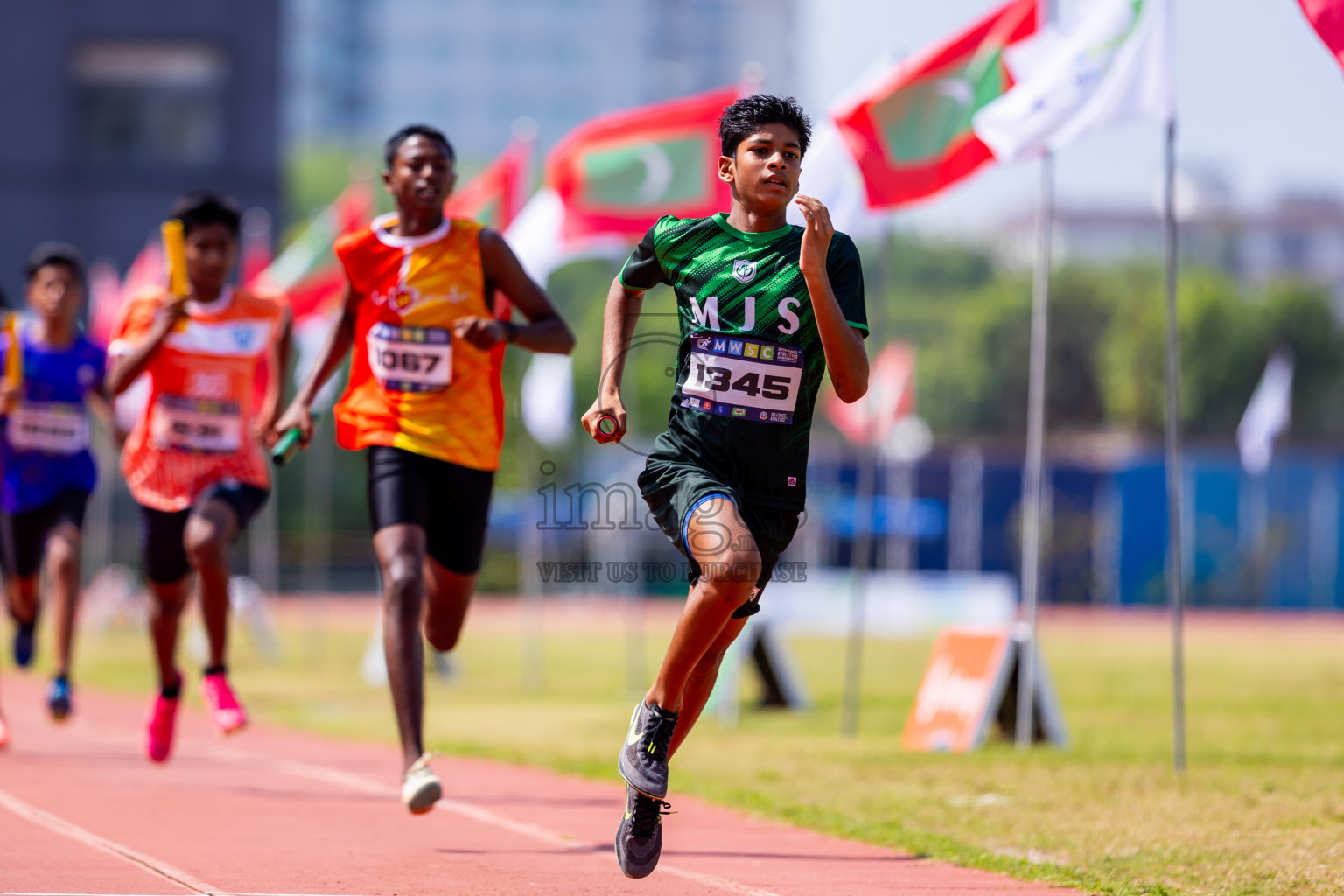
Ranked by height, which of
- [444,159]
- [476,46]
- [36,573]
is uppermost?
[476,46]

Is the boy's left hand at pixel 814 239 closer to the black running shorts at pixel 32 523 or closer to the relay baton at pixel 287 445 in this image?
the relay baton at pixel 287 445

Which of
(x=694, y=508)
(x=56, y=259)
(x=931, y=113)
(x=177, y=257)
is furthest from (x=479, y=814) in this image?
(x=931, y=113)

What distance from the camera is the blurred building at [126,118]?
39594 mm

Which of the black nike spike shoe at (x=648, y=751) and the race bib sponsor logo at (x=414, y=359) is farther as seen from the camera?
the race bib sponsor logo at (x=414, y=359)

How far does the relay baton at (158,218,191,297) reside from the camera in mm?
7477

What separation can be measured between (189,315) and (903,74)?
4878mm

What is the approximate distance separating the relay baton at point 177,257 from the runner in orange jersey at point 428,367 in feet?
4.70

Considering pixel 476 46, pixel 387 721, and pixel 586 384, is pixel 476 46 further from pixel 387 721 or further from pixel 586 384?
pixel 387 721

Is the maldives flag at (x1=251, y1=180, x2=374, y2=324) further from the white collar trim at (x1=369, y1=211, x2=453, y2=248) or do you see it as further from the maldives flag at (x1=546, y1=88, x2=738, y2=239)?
the white collar trim at (x1=369, y1=211, x2=453, y2=248)

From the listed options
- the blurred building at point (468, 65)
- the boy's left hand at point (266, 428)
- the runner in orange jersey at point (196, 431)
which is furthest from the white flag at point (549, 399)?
the blurred building at point (468, 65)

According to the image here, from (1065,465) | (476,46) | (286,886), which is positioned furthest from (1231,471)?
(476,46)

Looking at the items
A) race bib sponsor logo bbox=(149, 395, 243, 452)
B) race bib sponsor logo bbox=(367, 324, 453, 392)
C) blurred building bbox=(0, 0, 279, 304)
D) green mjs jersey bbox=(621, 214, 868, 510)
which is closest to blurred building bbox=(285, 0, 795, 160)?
blurred building bbox=(0, 0, 279, 304)

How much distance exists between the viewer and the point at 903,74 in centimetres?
1028

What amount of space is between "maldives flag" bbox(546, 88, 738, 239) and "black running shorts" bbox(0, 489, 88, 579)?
564 centimetres
